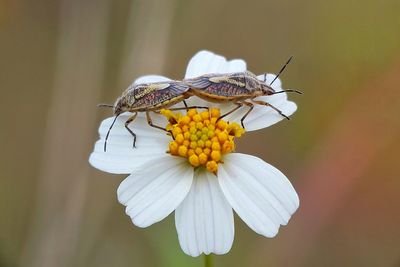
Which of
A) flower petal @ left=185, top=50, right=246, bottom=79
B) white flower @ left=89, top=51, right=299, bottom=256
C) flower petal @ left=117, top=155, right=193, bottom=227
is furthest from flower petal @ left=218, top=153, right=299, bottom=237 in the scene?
flower petal @ left=185, top=50, right=246, bottom=79

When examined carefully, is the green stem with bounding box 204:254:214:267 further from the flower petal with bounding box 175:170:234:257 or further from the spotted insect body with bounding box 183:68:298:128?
the spotted insect body with bounding box 183:68:298:128

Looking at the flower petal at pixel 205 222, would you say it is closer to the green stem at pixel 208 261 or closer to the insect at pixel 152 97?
the green stem at pixel 208 261

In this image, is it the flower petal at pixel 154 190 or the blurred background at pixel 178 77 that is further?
the blurred background at pixel 178 77

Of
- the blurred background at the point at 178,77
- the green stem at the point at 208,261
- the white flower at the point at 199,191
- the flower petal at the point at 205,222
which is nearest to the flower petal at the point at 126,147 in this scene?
the white flower at the point at 199,191

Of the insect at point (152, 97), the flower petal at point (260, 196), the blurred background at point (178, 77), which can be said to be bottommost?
the blurred background at point (178, 77)

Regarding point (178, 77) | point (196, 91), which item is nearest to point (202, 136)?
point (196, 91)

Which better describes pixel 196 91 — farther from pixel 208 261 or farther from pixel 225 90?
pixel 208 261

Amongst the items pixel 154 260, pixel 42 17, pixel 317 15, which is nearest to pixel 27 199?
pixel 154 260
